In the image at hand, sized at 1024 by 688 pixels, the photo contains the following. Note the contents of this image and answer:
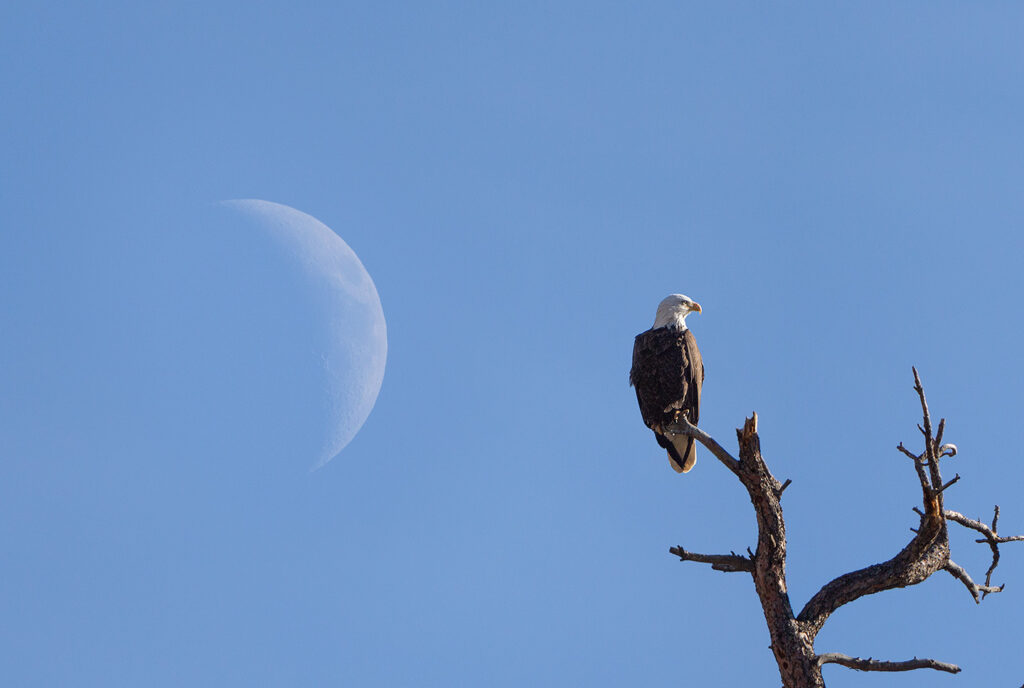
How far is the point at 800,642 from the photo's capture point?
18.2 feet

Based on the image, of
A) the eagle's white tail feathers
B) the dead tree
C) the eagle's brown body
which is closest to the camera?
the dead tree

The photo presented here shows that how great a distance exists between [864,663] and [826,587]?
1.54 ft

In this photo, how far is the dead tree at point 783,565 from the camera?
5.54 meters

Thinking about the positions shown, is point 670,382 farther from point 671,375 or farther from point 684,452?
point 684,452

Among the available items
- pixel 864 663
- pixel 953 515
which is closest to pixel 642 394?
pixel 953 515

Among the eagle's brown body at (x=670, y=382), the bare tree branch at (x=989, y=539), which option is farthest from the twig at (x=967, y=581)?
the eagle's brown body at (x=670, y=382)

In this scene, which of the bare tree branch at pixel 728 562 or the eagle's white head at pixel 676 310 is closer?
the bare tree branch at pixel 728 562

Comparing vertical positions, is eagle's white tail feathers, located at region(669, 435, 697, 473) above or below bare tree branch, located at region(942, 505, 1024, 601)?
above

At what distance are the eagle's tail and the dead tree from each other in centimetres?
294

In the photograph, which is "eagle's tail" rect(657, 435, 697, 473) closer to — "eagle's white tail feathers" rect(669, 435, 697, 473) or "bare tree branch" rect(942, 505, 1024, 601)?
"eagle's white tail feathers" rect(669, 435, 697, 473)

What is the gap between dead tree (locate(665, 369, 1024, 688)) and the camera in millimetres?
5535

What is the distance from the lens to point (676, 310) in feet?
30.5

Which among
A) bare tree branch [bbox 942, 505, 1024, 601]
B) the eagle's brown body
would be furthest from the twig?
the eagle's brown body

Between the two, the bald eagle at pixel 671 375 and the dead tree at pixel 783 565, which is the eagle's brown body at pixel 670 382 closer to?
the bald eagle at pixel 671 375
